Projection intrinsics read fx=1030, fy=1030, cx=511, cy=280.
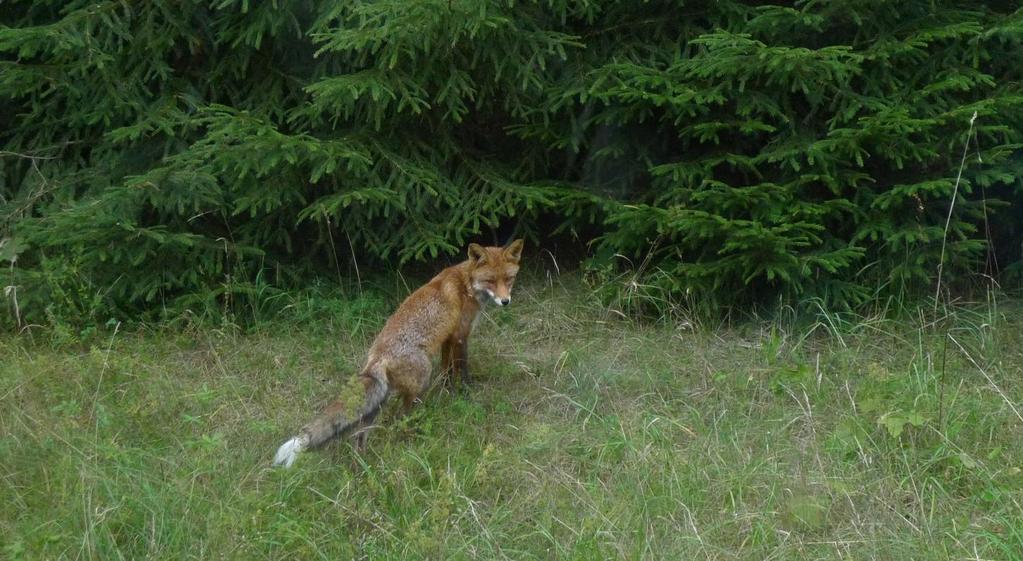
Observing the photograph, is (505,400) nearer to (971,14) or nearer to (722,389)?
(722,389)

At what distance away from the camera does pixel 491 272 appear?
7039 mm

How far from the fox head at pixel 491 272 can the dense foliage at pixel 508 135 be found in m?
0.75

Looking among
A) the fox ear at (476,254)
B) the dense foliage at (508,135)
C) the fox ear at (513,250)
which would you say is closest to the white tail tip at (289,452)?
the fox ear at (476,254)

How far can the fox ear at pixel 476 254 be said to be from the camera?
7061mm

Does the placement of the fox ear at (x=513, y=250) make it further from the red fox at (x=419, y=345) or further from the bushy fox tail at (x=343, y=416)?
the bushy fox tail at (x=343, y=416)

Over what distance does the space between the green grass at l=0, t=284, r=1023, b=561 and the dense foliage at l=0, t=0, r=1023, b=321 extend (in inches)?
24.1

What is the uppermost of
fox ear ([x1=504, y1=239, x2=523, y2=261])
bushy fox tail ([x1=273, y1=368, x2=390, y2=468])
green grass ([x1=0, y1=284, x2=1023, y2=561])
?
fox ear ([x1=504, y1=239, x2=523, y2=261])

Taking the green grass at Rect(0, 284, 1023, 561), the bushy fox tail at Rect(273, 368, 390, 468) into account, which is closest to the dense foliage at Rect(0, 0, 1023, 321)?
the green grass at Rect(0, 284, 1023, 561)

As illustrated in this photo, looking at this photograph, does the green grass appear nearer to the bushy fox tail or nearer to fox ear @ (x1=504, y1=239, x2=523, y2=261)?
the bushy fox tail

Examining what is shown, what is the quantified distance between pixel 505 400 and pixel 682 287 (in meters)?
1.79

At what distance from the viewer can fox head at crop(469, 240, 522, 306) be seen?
275 inches

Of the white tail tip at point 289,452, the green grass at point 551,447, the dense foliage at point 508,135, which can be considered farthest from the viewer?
the dense foliage at point 508,135

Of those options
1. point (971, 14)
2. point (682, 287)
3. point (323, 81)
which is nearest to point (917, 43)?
point (971, 14)

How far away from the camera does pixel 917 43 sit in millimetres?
7203
